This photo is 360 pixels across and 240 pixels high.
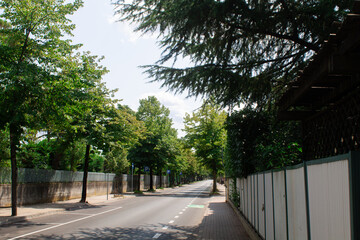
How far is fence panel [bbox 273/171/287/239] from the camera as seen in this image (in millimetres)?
5777

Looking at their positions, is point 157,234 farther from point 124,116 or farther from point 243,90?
point 124,116

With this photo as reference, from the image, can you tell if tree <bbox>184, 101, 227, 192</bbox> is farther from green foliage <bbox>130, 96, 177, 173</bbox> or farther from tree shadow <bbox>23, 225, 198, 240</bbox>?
tree shadow <bbox>23, 225, 198, 240</bbox>

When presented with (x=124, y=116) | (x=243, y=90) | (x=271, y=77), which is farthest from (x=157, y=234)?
(x=124, y=116)

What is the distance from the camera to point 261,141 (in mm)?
11273

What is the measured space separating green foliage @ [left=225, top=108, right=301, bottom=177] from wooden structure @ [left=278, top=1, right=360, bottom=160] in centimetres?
209

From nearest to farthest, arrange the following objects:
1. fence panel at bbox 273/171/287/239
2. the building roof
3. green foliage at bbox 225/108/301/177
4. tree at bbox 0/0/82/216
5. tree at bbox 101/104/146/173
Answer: the building roof
fence panel at bbox 273/171/287/239
green foliage at bbox 225/108/301/177
tree at bbox 0/0/82/216
tree at bbox 101/104/146/173

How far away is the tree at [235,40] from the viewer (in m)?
7.41

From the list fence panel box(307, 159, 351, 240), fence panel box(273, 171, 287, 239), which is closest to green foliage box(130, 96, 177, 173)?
fence panel box(273, 171, 287, 239)

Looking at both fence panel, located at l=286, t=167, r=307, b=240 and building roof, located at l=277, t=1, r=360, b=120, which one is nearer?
building roof, located at l=277, t=1, r=360, b=120

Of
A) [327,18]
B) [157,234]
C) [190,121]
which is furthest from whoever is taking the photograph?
[190,121]

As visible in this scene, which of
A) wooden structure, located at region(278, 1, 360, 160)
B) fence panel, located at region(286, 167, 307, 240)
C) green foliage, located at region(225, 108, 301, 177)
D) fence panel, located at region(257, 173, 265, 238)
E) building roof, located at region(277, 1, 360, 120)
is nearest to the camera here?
building roof, located at region(277, 1, 360, 120)

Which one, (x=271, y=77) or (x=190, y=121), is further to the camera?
(x=190, y=121)

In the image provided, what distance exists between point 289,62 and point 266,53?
2.19 ft

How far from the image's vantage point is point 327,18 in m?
6.91
